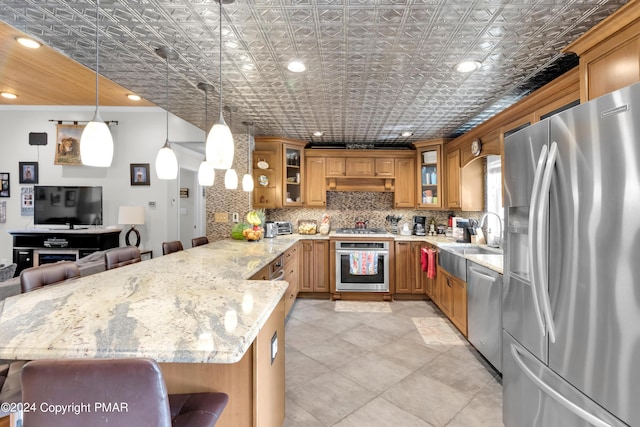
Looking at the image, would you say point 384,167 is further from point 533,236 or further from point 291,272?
point 533,236

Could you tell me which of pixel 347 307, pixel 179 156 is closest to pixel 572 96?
pixel 347 307

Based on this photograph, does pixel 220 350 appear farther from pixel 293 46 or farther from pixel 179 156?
pixel 179 156

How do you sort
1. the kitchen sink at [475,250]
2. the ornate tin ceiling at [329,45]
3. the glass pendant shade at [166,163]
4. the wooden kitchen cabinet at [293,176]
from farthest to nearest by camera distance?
the wooden kitchen cabinet at [293,176] → the kitchen sink at [475,250] → the glass pendant shade at [166,163] → the ornate tin ceiling at [329,45]

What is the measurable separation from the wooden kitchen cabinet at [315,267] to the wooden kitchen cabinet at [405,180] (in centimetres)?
153

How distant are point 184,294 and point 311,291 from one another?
3036mm

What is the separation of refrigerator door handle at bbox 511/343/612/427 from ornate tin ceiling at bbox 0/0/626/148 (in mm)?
1930

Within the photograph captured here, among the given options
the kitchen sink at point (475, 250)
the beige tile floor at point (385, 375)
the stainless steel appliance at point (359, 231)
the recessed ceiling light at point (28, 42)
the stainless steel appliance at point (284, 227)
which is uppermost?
the recessed ceiling light at point (28, 42)

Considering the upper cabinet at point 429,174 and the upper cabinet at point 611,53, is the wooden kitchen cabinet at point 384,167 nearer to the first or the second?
the upper cabinet at point 429,174

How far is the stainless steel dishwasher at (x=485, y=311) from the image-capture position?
86.2 inches

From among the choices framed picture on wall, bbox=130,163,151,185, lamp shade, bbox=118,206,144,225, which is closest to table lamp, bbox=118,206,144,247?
lamp shade, bbox=118,206,144,225

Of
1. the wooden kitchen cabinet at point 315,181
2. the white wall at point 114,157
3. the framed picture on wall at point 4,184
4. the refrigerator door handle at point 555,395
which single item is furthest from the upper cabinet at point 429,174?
the framed picture on wall at point 4,184

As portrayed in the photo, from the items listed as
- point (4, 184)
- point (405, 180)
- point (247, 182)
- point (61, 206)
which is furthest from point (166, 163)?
point (4, 184)

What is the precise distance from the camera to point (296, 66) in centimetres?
213

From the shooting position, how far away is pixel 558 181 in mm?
1205
